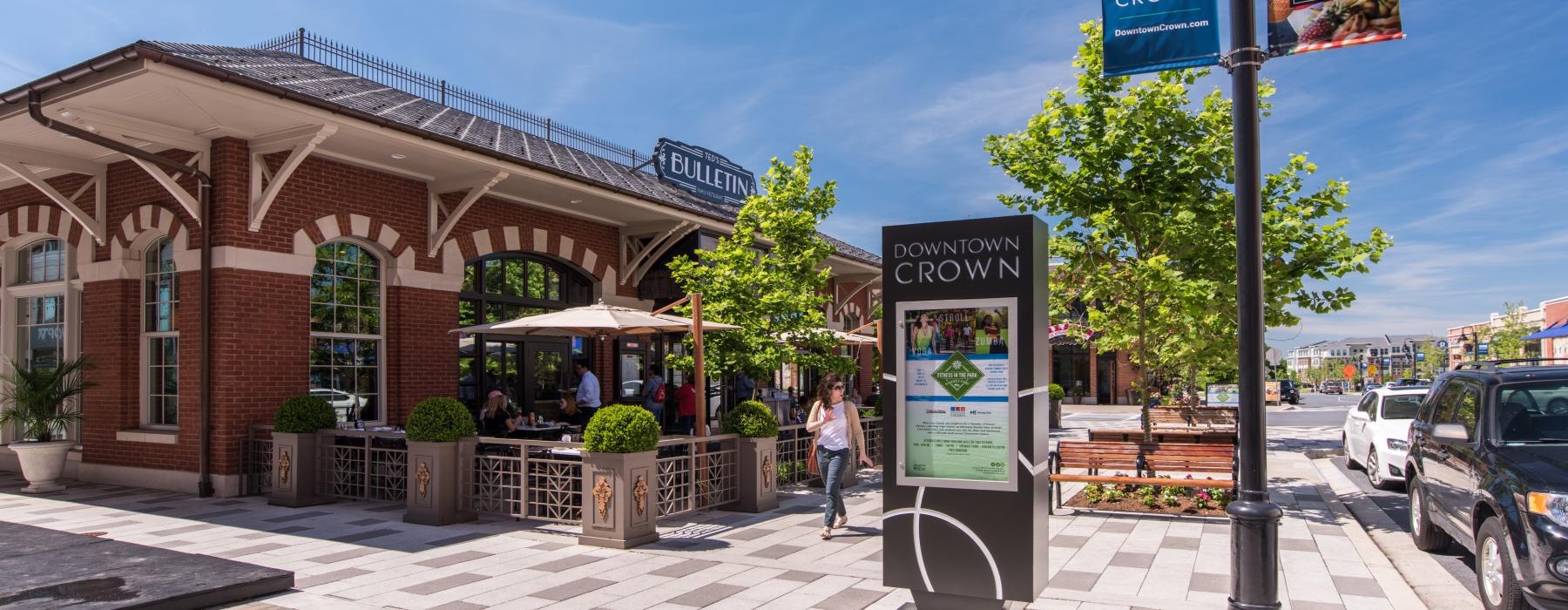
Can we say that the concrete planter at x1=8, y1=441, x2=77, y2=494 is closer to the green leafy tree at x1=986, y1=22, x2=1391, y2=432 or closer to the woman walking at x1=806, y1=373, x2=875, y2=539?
the woman walking at x1=806, y1=373, x2=875, y2=539

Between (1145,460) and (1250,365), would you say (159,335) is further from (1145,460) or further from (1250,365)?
(1250,365)

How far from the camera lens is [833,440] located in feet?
29.8

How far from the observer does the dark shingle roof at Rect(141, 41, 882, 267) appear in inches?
435

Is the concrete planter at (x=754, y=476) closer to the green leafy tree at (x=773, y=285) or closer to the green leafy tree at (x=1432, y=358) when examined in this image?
the green leafy tree at (x=773, y=285)

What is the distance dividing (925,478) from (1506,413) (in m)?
4.30

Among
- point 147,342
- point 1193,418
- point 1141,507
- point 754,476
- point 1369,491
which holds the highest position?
point 147,342

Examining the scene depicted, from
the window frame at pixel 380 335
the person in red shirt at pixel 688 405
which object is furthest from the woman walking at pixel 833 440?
the window frame at pixel 380 335

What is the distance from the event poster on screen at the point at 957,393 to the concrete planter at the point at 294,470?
7.78 meters

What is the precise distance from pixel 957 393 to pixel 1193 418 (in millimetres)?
15728

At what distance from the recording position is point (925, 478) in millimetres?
5660

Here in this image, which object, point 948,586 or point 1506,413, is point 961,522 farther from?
point 1506,413

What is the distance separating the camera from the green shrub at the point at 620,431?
8.32 m

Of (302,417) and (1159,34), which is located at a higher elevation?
(1159,34)

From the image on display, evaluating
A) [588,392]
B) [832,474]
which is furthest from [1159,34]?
[588,392]
